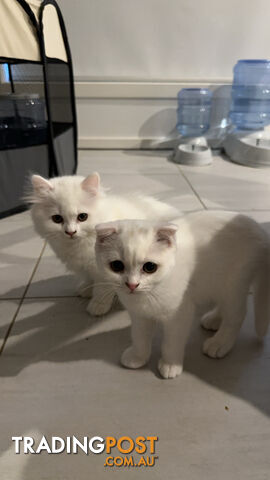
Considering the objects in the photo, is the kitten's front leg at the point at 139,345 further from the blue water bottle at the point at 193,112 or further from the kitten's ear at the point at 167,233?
the blue water bottle at the point at 193,112

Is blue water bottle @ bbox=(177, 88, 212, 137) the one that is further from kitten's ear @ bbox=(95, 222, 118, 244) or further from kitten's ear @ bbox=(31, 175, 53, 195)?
kitten's ear @ bbox=(95, 222, 118, 244)

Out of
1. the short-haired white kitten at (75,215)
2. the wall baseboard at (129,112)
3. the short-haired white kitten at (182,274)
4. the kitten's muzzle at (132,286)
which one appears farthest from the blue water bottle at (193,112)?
the kitten's muzzle at (132,286)

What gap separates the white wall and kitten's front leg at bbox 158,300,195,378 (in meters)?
2.24

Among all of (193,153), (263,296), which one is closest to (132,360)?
(263,296)

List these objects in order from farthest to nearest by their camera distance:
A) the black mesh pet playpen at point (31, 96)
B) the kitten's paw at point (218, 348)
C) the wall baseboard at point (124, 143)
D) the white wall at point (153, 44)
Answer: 1. the wall baseboard at point (124, 143)
2. the white wall at point (153, 44)
3. the black mesh pet playpen at point (31, 96)
4. the kitten's paw at point (218, 348)

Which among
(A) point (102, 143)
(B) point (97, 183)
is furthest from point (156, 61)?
(B) point (97, 183)

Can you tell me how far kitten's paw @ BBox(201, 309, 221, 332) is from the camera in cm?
94

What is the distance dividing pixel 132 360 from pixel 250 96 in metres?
2.52

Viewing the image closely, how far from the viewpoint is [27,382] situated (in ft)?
2.60

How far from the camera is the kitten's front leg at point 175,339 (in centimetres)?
74

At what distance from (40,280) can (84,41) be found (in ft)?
6.72

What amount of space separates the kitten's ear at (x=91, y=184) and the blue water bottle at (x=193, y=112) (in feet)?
6.49

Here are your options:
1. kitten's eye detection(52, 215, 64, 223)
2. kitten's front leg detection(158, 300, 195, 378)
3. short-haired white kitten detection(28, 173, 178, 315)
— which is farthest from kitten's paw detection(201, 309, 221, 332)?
kitten's eye detection(52, 215, 64, 223)

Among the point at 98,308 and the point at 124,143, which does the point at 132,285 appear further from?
the point at 124,143
